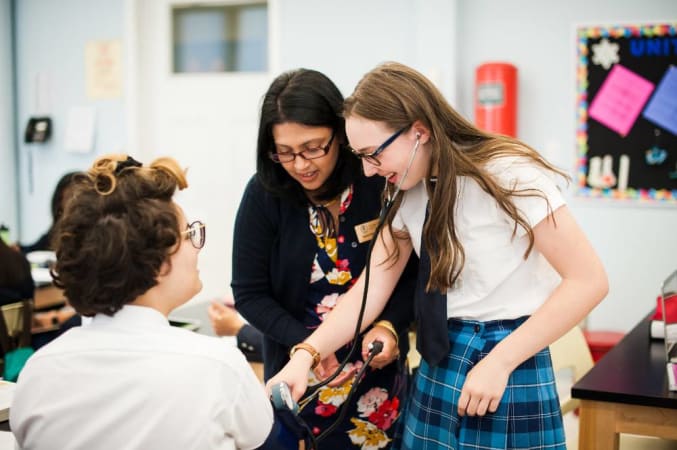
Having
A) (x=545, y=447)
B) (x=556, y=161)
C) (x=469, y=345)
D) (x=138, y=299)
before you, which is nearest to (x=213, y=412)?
(x=138, y=299)

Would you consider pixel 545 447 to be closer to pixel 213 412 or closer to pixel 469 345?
pixel 469 345

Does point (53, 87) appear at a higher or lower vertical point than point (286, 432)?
higher

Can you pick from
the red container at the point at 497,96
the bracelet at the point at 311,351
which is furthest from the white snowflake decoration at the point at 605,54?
the bracelet at the point at 311,351

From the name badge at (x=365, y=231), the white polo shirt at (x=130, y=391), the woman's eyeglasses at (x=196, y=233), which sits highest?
the woman's eyeglasses at (x=196, y=233)

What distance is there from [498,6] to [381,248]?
9.15 ft

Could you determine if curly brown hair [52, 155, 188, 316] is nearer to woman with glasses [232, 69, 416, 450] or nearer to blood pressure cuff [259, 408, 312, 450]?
blood pressure cuff [259, 408, 312, 450]

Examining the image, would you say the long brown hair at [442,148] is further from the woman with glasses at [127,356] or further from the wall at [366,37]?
the wall at [366,37]

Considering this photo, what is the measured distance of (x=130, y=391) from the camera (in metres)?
0.94

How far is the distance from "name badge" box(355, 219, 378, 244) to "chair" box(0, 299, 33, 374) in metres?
1.46

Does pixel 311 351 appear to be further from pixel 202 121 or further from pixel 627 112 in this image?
pixel 202 121

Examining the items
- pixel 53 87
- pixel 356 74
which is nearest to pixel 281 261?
pixel 356 74

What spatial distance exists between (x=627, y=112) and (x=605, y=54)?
0.33 metres

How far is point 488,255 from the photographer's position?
1256 millimetres

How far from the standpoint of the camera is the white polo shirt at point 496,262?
124 cm
